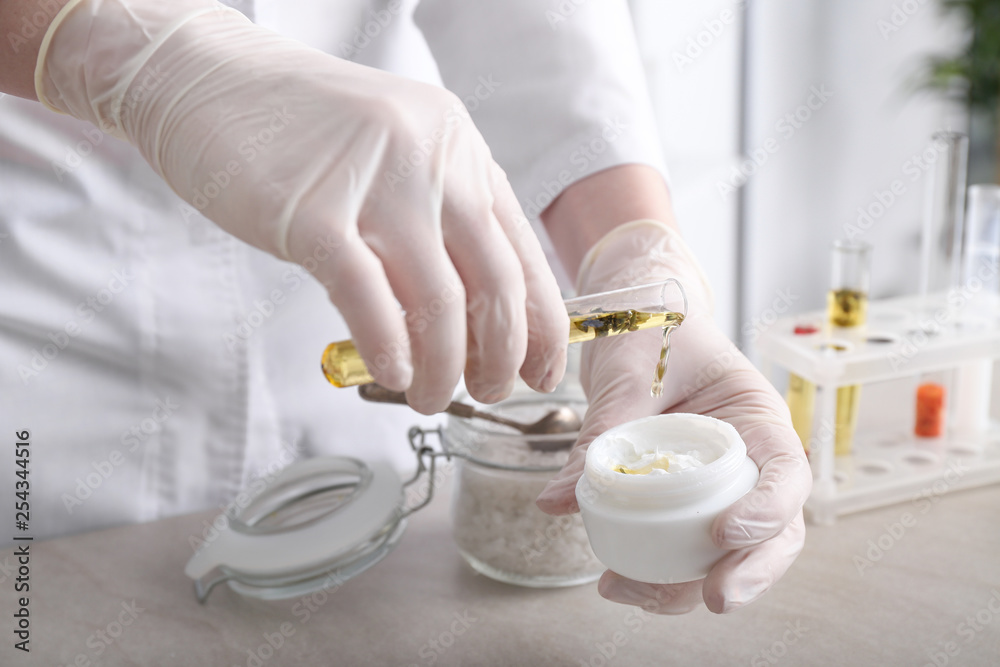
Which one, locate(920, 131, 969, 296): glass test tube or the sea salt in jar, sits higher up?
locate(920, 131, 969, 296): glass test tube

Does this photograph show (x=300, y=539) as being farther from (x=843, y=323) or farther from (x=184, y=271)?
(x=843, y=323)

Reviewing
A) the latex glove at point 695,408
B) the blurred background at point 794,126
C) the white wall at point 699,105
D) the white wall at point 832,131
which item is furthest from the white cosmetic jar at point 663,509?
the white wall at point 832,131

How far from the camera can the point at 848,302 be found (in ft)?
3.35

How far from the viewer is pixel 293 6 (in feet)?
3.18

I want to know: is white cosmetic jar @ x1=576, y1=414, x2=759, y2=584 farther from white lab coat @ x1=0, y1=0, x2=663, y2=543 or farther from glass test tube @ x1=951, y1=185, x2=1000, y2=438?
glass test tube @ x1=951, y1=185, x2=1000, y2=438

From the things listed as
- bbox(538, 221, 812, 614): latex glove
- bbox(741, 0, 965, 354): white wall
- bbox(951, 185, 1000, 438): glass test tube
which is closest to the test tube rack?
bbox(951, 185, 1000, 438): glass test tube

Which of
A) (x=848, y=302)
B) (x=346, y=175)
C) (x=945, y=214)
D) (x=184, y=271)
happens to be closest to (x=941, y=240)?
(x=945, y=214)

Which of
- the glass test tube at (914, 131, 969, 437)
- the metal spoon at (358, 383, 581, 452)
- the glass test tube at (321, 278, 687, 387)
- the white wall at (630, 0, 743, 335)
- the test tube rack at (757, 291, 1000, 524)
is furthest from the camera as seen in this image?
the white wall at (630, 0, 743, 335)

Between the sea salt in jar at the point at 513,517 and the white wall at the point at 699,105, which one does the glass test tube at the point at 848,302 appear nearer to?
the sea salt in jar at the point at 513,517

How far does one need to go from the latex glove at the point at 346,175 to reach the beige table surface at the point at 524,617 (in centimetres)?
25

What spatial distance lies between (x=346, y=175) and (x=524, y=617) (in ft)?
1.52

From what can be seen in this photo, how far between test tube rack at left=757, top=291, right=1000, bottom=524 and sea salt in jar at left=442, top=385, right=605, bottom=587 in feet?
1.08

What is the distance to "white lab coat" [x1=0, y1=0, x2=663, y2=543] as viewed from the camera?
0.94 metres

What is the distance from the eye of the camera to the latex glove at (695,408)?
60 cm
